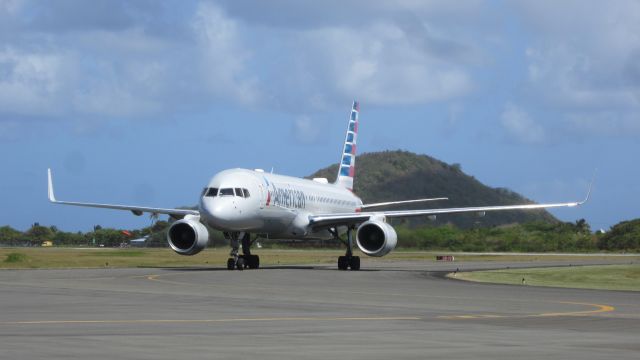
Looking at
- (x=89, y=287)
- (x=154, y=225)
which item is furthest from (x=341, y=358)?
(x=154, y=225)

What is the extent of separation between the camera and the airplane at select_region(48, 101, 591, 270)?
4700 centimetres

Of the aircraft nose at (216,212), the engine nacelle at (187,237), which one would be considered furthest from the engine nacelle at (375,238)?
the engine nacelle at (187,237)

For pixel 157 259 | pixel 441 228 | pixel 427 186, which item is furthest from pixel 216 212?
pixel 427 186

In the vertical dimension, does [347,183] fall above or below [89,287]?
above

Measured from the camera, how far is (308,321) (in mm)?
20922

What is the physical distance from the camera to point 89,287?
107ft

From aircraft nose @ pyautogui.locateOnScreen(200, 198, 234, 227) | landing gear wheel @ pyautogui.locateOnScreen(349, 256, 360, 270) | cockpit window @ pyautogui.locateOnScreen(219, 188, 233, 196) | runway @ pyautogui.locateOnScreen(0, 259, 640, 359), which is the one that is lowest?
runway @ pyautogui.locateOnScreen(0, 259, 640, 359)

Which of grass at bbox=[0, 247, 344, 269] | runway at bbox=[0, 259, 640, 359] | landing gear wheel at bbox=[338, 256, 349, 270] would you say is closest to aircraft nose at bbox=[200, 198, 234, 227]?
landing gear wheel at bbox=[338, 256, 349, 270]

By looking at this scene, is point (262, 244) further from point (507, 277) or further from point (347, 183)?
point (507, 277)

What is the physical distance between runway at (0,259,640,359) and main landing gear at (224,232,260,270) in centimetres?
1158

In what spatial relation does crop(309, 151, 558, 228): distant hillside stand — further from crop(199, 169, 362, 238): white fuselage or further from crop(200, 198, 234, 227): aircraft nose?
crop(200, 198, 234, 227): aircraft nose

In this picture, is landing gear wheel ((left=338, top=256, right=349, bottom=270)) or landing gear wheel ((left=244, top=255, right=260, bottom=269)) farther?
landing gear wheel ((left=338, top=256, right=349, bottom=270))

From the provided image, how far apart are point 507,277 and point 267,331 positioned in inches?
1029

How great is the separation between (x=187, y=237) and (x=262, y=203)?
4058mm
